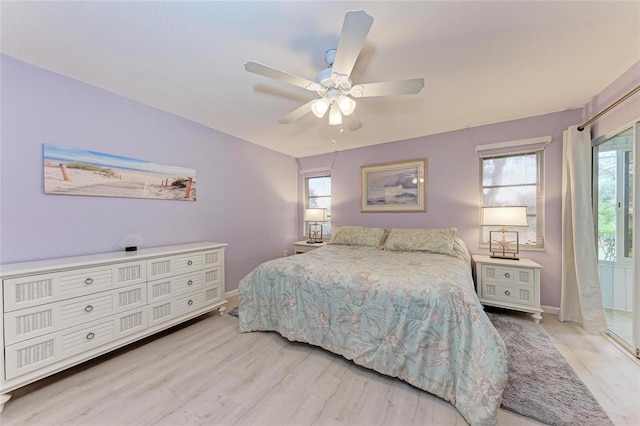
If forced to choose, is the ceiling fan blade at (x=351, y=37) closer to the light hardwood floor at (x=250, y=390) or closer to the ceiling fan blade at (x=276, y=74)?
the ceiling fan blade at (x=276, y=74)

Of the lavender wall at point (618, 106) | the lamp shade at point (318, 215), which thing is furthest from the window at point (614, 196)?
the lamp shade at point (318, 215)

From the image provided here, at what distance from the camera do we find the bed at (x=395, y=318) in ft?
4.50

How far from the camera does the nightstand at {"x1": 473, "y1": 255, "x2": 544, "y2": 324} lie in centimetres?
251

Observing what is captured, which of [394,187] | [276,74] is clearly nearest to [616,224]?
[394,187]

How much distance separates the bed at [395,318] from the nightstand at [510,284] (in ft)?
1.70

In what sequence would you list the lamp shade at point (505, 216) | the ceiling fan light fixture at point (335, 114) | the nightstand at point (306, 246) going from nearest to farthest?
the ceiling fan light fixture at point (335, 114) → the lamp shade at point (505, 216) → the nightstand at point (306, 246)

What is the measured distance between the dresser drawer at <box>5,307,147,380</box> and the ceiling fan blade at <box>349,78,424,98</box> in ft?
8.61

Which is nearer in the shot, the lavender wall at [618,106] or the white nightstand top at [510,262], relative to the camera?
the lavender wall at [618,106]

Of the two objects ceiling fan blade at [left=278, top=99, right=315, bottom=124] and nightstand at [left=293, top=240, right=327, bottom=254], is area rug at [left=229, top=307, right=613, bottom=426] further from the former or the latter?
nightstand at [left=293, top=240, right=327, bottom=254]

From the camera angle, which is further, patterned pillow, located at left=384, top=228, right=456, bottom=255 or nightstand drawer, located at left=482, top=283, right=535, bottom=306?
patterned pillow, located at left=384, top=228, right=456, bottom=255

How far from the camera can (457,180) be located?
329cm

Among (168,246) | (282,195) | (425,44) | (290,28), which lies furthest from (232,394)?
(282,195)

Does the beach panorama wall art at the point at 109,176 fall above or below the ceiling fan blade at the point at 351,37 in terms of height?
below

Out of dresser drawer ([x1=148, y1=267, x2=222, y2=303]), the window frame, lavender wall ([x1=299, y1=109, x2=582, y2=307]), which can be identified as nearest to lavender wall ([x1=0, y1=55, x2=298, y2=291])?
dresser drawer ([x1=148, y1=267, x2=222, y2=303])
